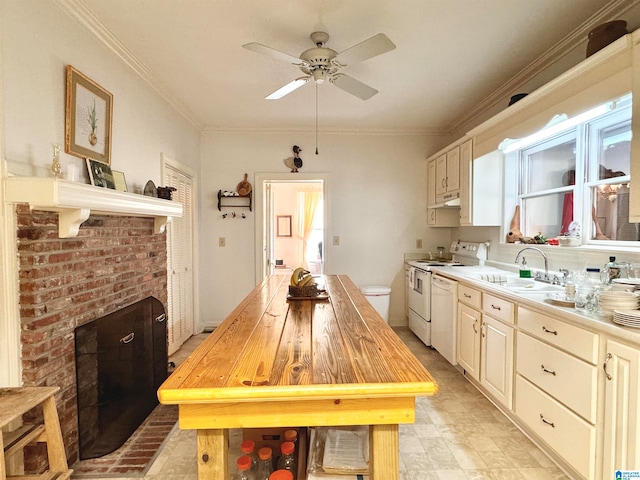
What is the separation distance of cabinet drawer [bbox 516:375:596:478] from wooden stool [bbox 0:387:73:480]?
2415 millimetres

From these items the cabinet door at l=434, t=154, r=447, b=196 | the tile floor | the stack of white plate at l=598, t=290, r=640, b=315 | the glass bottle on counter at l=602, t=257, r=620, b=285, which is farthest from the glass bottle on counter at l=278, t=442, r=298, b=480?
the cabinet door at l=434, t=154, r=447, b=196

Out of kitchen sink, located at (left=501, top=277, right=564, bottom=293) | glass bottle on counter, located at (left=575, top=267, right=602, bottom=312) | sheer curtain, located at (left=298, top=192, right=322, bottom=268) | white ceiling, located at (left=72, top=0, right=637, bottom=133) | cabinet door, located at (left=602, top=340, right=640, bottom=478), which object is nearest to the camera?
cabinet door, located at (left=602, top=340, right=640, bottom=478)

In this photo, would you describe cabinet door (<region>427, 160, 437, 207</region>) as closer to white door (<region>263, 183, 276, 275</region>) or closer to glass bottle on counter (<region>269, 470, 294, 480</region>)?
white door (<region>263, 183, 276, 275</region>)

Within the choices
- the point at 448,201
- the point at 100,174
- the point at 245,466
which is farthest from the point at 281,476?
the point at 448,201

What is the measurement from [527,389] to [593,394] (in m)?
0.50

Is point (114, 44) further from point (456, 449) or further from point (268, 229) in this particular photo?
point (456, 449)

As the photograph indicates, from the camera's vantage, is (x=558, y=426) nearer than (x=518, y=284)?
Yes

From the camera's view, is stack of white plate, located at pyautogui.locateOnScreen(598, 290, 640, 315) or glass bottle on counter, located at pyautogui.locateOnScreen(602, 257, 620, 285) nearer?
stack of white plate, located at pyautogui.locateOnScreen(598, 290, 640, 315)

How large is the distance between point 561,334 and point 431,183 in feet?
9.24

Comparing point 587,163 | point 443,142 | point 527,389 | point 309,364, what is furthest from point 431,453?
point 443,142

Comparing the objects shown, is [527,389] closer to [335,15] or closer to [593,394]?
[593,394]

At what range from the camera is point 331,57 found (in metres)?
2.09

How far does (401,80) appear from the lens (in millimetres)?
2924

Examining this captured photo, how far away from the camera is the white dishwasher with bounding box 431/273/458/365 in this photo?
299cm
